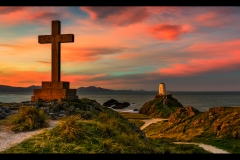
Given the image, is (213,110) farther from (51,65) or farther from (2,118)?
(2,118)

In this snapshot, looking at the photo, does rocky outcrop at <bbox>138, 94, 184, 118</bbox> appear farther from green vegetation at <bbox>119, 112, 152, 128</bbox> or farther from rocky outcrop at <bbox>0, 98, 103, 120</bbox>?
rocky outcrop at <bbox>0, 98, 103, 120</bbox>

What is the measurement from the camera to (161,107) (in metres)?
74.9

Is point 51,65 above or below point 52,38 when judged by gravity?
below

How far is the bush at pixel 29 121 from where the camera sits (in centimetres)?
1239

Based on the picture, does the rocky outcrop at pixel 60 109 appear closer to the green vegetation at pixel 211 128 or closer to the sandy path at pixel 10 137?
the sandy path at pixel 10 137

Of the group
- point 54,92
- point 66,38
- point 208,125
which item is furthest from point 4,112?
point 208,125

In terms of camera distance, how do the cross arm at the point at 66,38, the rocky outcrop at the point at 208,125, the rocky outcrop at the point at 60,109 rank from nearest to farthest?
→ 1. the rocky outcrop at the point at 60,109
2. the cross arm at the point at 66,38
3. the rocky outcrop at the point at 208,125

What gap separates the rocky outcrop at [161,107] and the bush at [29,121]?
189ft

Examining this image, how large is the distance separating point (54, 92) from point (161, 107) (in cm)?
5789

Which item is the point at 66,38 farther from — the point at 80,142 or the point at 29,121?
the point at 80,142

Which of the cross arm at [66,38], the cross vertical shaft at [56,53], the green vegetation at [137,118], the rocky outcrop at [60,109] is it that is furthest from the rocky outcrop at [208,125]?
the cross arm at [66,38]
